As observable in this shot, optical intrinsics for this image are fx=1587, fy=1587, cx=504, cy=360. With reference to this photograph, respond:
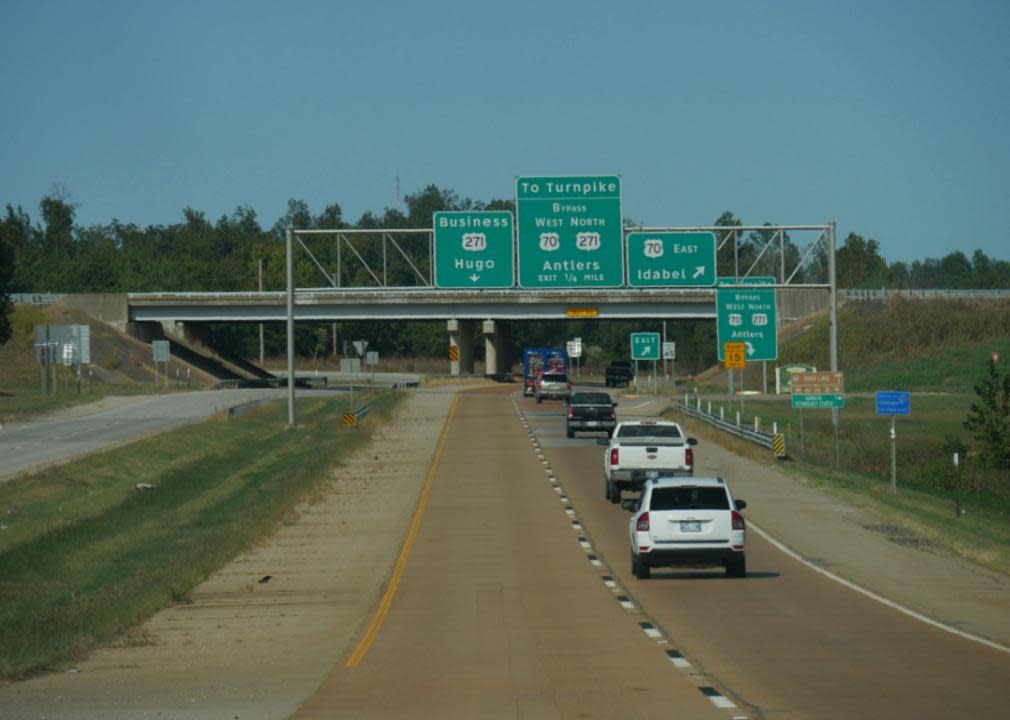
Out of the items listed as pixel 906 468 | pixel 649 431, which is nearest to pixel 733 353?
pixel 906 468

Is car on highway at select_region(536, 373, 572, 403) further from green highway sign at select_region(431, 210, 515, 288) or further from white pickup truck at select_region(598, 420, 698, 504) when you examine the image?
white pickup truck at select_region(598, 420, 698, 504)

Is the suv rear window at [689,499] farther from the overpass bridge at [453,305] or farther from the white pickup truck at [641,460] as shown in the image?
the overpass bridge at [453,305]

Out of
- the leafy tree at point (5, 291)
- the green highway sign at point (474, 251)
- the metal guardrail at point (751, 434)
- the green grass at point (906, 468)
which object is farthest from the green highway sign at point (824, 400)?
the leafy tree at point (5, 291)

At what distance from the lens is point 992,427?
6309 centimetres

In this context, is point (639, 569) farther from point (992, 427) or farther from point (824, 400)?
point (992, 427)

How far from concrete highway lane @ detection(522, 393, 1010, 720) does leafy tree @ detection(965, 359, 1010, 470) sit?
108 ft

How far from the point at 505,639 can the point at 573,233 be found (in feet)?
121

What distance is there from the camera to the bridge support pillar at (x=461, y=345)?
4786 inches

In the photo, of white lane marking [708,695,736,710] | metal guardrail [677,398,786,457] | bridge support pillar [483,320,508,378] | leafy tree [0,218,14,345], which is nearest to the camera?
white lane marking [708,695,736,710]

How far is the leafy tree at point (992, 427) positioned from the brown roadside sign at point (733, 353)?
13.0m

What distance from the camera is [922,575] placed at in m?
26.4

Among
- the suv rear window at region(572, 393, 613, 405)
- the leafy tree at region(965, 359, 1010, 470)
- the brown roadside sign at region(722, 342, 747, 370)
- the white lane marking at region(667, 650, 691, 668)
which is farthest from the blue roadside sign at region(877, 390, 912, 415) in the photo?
the white lane marking at region(667, 650, 691, 668)

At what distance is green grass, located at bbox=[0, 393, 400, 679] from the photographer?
22625 millimetres

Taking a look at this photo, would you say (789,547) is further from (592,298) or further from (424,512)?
(592,298)
